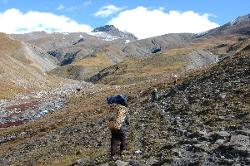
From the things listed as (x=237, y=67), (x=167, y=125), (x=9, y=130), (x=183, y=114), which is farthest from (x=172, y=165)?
(x=9, y=130)

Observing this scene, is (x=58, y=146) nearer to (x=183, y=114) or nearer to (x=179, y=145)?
(x=183, y=114)

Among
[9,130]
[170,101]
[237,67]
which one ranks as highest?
[237,67]

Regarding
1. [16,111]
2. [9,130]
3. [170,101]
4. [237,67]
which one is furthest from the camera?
[16,111]

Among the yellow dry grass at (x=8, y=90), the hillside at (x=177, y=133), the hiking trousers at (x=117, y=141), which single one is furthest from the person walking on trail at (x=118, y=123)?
the yellow dry grass at (x=8, y=90)

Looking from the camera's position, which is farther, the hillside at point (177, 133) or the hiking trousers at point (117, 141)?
the hiking trousers at point (117, 141)

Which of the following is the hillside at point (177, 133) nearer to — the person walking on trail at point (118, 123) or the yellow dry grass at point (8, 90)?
the person walking on trail at point (118, 123)

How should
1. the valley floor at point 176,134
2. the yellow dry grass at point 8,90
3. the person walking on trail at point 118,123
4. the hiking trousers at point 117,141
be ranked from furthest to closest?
the yellow dry grass at point 8,90 < the hiking trousers at point 117,141 < the person walking on trail at point 118,123 < the valley floor at point 176,134

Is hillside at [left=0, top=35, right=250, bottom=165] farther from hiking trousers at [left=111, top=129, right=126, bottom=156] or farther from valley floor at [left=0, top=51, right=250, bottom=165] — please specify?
hiking trousers at [left=111, top=129, right=126, bottom=156]

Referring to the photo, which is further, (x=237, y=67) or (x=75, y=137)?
(x=237, y=67)

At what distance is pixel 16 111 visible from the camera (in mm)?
86625

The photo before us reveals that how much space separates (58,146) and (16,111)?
169 ft

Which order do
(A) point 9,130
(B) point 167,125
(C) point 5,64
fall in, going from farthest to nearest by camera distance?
(C) point 5,64 < (A) point 9,130 < (B) point 167,125

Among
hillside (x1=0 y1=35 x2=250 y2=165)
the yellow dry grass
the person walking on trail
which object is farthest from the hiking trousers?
the yellow dry grass

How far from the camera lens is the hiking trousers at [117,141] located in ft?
78.0
